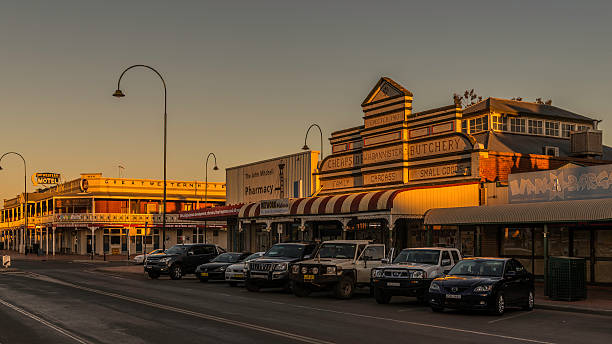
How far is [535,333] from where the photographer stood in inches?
570

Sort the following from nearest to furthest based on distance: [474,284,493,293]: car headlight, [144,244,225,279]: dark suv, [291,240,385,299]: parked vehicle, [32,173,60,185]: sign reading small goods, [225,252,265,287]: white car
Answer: [474,284,493,293]: car headlight
[291,240,385,299]: parked vehicle
[225,252,265,287]: white car
[144,244,225,279]: dark suv
[32,173,60,185]: sign reading small goods

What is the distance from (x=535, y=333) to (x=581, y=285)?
7.74m

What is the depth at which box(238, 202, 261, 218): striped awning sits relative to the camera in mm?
41906

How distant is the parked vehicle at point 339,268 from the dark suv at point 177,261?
36.8ft

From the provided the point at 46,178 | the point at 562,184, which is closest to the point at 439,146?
the point at 562,184

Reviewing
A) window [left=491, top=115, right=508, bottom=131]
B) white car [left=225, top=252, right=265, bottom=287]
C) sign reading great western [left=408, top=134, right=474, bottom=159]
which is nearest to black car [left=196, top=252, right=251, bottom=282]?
white car [left=225, top=252, right=265, bottom=287]

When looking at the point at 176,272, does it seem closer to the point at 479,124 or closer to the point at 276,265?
the point at 276,265

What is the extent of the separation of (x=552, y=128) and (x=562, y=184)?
1288 centimetres

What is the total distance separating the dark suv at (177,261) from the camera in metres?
33.2

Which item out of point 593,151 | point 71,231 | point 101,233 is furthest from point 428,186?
point 71,231

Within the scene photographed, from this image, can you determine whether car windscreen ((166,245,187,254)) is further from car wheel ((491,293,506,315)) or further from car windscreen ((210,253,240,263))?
car wheel ((491,293,506,315))

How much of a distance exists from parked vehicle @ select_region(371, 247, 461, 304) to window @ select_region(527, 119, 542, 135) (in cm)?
1797

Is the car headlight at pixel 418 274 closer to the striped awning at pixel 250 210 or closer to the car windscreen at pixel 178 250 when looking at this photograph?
the car windscreen at pixel 178 250

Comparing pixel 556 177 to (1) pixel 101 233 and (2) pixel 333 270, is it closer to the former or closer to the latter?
(2) pixel 333 270
